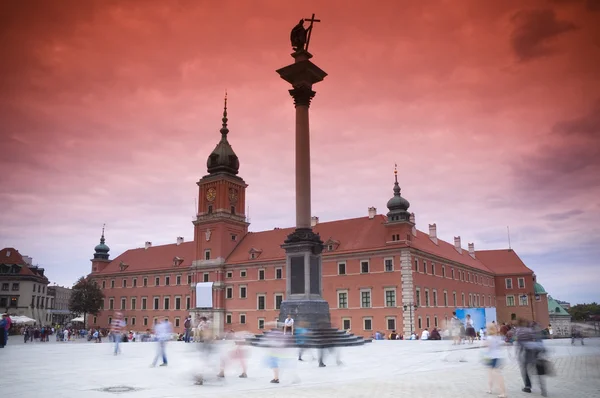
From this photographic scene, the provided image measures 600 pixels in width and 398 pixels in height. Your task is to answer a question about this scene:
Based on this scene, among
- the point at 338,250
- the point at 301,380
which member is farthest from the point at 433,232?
the point at 301,380

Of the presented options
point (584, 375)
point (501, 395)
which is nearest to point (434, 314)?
point (584, 375)

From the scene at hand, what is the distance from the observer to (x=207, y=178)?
68.4 metres

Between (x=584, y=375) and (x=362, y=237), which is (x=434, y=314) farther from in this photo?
(x=584, y=375)

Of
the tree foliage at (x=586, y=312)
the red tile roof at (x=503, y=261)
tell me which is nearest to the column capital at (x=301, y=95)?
the tree foliage at (x=586, y=312)

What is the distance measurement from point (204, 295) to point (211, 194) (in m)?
13.4

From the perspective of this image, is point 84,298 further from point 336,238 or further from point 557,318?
point 557,318

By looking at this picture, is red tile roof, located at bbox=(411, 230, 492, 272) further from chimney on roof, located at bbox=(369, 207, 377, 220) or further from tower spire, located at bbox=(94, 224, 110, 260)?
tower spire, located at bbox=(94, 224, 110, 260)

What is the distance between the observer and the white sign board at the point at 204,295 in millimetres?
63969

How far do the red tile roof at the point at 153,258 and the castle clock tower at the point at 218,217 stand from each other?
16.9 feet

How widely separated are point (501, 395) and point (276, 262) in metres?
50.9

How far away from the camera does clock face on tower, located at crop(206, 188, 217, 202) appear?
6748 centimetres

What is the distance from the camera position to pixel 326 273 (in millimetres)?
55938

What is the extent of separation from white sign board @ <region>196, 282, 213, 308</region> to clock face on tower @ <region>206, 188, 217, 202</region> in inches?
444

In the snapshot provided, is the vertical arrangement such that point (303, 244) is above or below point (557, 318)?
above
